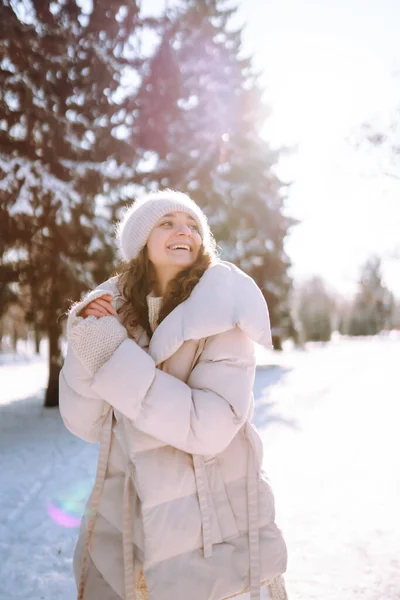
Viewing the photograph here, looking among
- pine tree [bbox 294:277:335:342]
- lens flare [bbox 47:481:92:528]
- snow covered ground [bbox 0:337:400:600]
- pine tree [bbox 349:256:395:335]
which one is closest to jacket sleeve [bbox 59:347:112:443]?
snow covered ground [bbox 0:337:400:600]

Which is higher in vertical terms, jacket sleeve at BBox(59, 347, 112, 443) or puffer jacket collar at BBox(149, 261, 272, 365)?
puffer jacket collar at BBox(149, 261, 272, 365)

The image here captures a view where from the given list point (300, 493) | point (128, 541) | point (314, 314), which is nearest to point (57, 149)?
point (300, 493)

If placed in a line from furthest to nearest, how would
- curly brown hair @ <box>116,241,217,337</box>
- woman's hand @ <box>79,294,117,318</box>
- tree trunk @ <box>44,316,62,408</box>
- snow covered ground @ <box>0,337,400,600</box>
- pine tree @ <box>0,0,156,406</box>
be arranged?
tree trunk @ <box>44,316,62,408</box>, pine tree @ <box>0,0,156,406</box>, snow covered ground @ <box>0,337,400,600</box>, curly brown hair @ <box>116,241,217,337</box>, woman's hand @ <box>79,294,117,318</box>

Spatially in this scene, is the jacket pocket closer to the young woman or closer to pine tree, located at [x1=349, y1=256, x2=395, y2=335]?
the young woman

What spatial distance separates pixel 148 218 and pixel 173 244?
0.15 m

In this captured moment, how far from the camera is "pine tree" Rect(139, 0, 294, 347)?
31.7 ft

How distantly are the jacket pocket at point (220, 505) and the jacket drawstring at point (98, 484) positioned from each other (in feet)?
1.26

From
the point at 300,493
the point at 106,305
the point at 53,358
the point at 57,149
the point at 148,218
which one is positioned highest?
the point at 57,149

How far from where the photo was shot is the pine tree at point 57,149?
8.03 metres

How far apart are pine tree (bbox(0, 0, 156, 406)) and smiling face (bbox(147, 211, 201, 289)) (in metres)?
6.41

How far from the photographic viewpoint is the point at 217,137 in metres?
11.1

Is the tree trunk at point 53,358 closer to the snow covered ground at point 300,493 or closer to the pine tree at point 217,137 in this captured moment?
the snow covered ground at point 300,493

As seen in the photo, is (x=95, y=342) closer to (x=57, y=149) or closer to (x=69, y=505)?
(x=69, y=505)

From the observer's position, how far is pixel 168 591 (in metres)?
1.43
